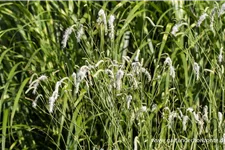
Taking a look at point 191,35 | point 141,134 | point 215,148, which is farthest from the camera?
point 191,35

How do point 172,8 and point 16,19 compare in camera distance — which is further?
point 16,19


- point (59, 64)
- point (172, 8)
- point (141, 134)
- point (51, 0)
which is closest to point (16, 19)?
point (51, 0)

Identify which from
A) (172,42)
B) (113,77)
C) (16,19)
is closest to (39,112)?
(16,19)

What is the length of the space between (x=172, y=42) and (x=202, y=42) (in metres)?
0.16

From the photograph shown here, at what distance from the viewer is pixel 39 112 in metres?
3.15

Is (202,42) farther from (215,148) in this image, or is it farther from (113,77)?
(113,77)

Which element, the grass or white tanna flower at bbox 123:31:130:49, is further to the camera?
white tanna flower at bbox 123:31:130:49

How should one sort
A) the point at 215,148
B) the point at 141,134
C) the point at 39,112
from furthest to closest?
the point at 39,112 → the point at 215,148 → the point at 141,134

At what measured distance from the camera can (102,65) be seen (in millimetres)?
2480

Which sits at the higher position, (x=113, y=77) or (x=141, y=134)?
(x=113, y=77)

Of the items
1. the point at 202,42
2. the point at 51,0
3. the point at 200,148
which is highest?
the point at 51,0

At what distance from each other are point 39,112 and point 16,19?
0.56 metres

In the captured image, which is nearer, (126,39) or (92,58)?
(92,58)

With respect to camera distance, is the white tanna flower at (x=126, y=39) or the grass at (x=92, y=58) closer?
the grass at (x=92, y=58)
